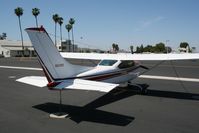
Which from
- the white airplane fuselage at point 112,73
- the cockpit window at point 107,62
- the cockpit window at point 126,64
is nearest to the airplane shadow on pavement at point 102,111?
the white airplane fuselage at point 112,73

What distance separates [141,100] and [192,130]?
13.1 feet

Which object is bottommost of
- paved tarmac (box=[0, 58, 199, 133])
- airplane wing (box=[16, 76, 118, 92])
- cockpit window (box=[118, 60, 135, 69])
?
paved tarmac (box=[0, 58, 199, 133])

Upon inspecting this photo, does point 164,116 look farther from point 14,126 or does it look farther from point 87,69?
point 14,126

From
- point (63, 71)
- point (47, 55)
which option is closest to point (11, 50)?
point (63, 71)

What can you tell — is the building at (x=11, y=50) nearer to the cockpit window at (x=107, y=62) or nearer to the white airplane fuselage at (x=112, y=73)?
the white airplane fuselage at (x=112, y=73)

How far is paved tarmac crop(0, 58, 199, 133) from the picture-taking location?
691 cm

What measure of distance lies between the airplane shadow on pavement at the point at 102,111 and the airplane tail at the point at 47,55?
4.70 ft

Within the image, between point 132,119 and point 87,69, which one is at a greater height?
point 87,69

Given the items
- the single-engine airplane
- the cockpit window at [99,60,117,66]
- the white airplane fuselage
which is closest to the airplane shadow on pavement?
the white airplane fuselage

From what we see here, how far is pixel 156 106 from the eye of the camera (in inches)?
371

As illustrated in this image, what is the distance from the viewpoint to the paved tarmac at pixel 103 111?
22.7ft

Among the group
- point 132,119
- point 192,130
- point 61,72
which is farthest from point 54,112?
point 192,130

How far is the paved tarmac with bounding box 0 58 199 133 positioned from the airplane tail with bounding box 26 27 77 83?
4.73ft

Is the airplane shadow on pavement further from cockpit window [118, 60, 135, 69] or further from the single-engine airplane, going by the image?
cockpit window [118, 60, 135, 69]
